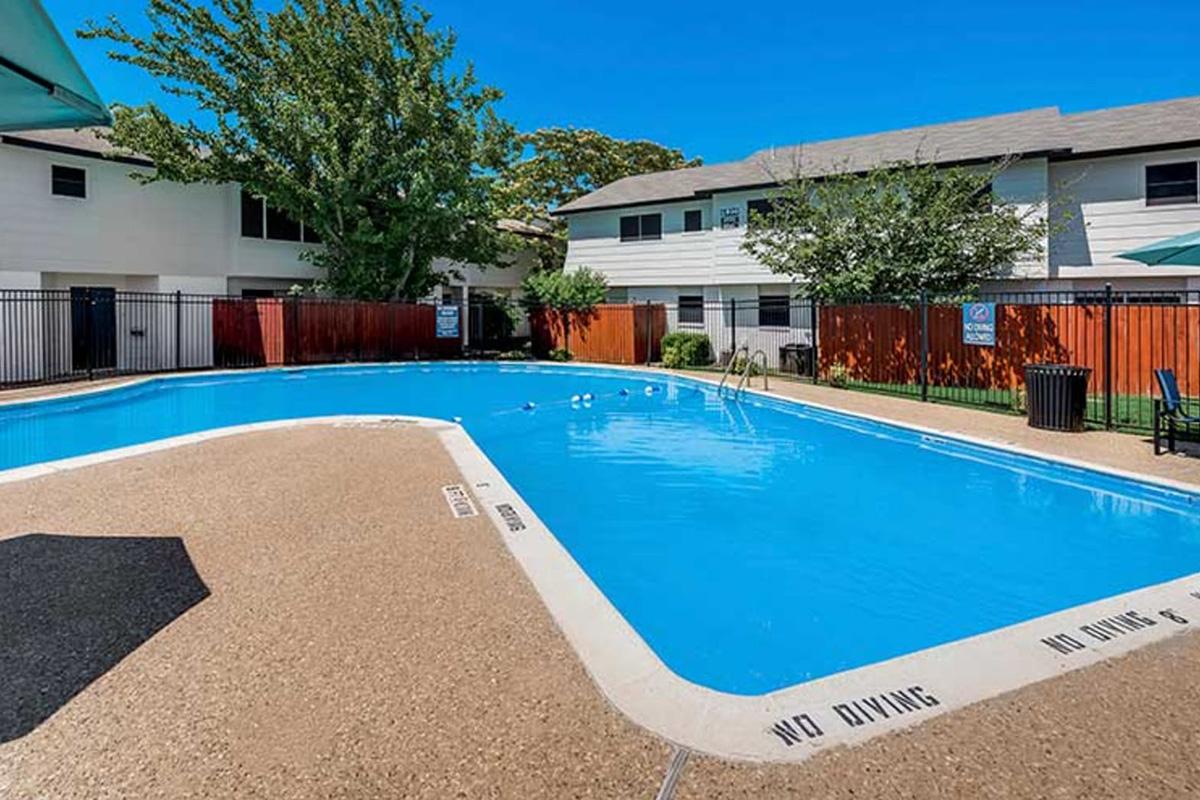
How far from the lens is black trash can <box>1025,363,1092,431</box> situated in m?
10.2

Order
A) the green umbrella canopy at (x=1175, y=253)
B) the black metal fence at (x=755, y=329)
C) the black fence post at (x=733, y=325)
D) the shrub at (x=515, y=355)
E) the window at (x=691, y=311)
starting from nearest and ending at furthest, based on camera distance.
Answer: the green umbrella canopy at (x=1175, y=253) → the black fence post at (x=733, y=325) → the black metal fence at (x=755, y=329) → the window at (x=691, y=311) → the shrub at (x=515, y=355)

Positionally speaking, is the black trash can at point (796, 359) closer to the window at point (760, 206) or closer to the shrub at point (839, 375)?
the shrub at point (839, 375)

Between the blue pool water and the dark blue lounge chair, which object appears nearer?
the blue pool water

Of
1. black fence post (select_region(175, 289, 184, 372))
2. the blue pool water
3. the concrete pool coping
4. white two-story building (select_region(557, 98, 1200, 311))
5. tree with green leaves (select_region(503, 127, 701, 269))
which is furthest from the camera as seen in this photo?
tree with green leaves (select_region(503, 127, 701, 269))

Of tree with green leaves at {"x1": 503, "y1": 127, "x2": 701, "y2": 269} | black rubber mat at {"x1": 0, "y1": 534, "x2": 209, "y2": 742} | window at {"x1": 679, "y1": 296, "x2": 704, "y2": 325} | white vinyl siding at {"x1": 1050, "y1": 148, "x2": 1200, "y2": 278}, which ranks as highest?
tree with green leaves at {"x1": 503, "y1": 127, "x2": 701, "y2": 269}

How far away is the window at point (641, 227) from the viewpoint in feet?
81.9

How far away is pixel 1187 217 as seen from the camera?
52.9 feet

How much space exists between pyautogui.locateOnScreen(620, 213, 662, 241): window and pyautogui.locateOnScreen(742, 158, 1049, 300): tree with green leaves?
7.15 meters

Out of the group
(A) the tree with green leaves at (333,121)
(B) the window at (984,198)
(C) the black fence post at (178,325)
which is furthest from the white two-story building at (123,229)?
(B) the window at (984,198)

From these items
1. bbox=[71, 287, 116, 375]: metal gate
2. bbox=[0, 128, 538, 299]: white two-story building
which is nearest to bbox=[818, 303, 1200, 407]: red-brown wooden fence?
bbox=[0, 128, 538, 299]: white two-story building

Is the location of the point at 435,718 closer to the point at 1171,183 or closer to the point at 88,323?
the point at 1171,183

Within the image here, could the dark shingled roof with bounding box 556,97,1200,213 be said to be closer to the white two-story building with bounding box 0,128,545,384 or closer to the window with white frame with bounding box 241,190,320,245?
the window with white frame with bounding box 241,190,320,245

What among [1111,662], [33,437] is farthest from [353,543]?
[33,437]

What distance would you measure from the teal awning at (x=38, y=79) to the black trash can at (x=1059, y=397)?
11484 millimetres
